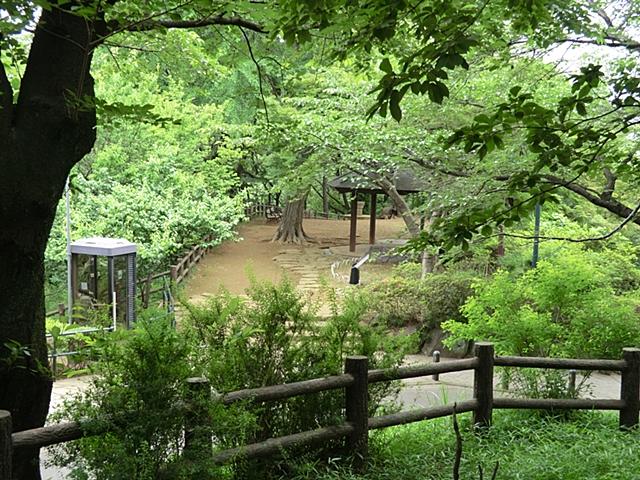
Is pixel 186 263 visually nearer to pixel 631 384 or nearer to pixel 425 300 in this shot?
pixel 425 300

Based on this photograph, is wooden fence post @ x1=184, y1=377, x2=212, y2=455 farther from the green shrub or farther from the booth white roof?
the booth white roof

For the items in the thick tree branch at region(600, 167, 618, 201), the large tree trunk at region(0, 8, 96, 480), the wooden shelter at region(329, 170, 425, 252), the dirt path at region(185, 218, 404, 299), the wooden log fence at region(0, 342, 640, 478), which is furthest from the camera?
the dirt path at region(185, 218, 404, 299)

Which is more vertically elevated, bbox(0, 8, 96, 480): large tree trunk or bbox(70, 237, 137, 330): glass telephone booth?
bbox(0, 8, 96, 480): large tree trunk

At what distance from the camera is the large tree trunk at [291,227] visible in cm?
2750

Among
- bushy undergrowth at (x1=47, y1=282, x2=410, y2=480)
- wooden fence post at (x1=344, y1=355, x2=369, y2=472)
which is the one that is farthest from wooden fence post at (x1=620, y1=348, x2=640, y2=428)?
wooden fence post at (x1=344, y1=355, x2=369, y2=472)

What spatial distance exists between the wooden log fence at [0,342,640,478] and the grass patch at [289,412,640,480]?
0.18 m

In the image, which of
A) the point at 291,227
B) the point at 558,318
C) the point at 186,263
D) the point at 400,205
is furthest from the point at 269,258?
the point at 558,318

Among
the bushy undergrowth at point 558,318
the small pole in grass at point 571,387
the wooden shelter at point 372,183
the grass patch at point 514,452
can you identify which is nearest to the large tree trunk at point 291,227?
the wooden shelter at point 372,183

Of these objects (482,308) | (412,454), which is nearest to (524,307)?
(482,308)

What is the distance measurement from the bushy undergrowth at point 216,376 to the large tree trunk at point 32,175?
0.35 m

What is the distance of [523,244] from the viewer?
11.7 meters

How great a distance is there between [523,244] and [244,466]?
9.08 meters

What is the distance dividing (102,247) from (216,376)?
26.6 feet

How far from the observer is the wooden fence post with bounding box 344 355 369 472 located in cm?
419
